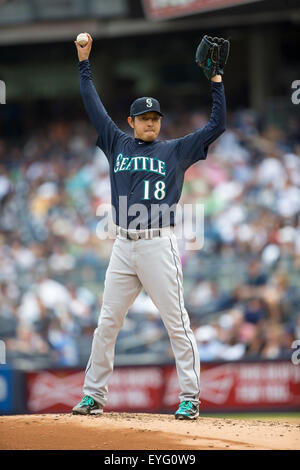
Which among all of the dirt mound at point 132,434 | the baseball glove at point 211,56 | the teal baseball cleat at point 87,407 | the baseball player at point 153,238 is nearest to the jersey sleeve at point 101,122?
the baseball player at point 153,238

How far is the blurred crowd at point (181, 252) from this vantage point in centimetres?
1058

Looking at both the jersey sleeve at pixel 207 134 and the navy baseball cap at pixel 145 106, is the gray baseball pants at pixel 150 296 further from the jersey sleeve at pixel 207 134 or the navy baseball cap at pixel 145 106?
the navy baseball cap at pixel 145 106

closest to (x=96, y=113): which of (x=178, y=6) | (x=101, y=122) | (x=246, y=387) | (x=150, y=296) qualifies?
(x=101, y=122)

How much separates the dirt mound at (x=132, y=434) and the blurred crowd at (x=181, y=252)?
5030 mm

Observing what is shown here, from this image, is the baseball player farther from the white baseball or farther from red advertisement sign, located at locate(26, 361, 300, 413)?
red advertisement sign, located at locate(26, 361, 300, 413)

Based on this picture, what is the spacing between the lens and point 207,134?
5.03m

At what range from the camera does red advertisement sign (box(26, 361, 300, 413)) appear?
9.71m

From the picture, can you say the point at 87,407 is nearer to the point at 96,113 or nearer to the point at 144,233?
the point at 144,233

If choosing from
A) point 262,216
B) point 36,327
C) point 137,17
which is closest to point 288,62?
point 137,17

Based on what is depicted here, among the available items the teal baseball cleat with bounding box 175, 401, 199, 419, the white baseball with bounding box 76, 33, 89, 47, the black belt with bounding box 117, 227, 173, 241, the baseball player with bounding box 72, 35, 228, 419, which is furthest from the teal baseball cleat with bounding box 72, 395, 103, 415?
the white baseball with bounding box 76, 33, 89, 47

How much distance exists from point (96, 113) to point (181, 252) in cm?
665

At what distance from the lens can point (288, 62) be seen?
52.3 ft

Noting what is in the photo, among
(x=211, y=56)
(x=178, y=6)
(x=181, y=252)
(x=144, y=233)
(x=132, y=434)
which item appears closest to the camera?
(x=132, y=434)
